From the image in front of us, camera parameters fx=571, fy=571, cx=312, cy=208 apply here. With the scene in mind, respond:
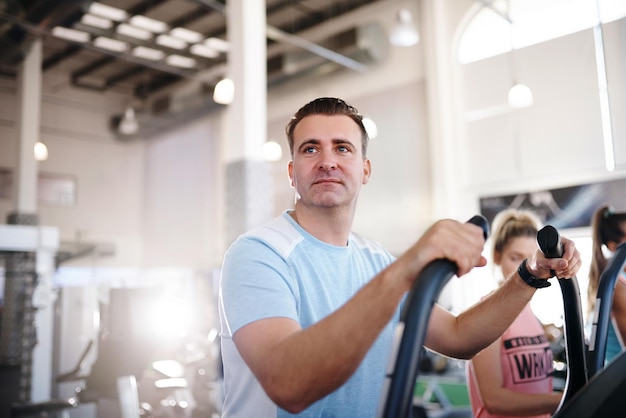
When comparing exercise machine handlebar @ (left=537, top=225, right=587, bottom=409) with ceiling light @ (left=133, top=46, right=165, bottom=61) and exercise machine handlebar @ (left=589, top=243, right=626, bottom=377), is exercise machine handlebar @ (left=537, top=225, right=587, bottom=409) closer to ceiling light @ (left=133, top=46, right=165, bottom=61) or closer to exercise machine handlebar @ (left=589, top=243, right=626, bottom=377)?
exercise machine handlebar @ (left=589, top=243, right=626, bottom=377)

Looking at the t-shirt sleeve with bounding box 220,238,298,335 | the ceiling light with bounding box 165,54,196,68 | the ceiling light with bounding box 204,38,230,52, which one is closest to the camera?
the t-shirt sleeve with bounding box 220,238,298,335

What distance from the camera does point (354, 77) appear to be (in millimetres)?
9984

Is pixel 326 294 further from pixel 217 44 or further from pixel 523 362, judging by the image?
pixel 217 44

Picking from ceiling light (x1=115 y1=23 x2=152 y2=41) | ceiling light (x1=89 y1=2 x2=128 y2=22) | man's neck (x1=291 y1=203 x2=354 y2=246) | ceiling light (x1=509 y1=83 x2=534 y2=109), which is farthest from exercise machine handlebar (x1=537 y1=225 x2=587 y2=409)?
ceiling light (x1=115 y1=23 x2=152 y2=41)

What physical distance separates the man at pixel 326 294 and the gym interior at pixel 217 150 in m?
2.31

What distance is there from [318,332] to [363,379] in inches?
14.1

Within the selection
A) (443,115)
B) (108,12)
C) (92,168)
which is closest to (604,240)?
(443,115)

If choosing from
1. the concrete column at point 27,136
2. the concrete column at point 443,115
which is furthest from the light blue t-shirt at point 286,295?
the concrete column at point 27,136

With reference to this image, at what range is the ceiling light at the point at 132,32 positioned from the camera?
9.55m

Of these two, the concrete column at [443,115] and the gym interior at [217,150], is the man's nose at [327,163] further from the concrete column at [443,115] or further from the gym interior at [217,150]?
the concrete column at [443,115]

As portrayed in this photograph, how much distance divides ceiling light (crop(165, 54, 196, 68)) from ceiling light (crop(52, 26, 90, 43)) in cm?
159

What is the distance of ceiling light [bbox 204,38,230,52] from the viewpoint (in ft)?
34.3

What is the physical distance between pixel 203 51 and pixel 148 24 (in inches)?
59.0

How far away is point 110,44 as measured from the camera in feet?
33.7
